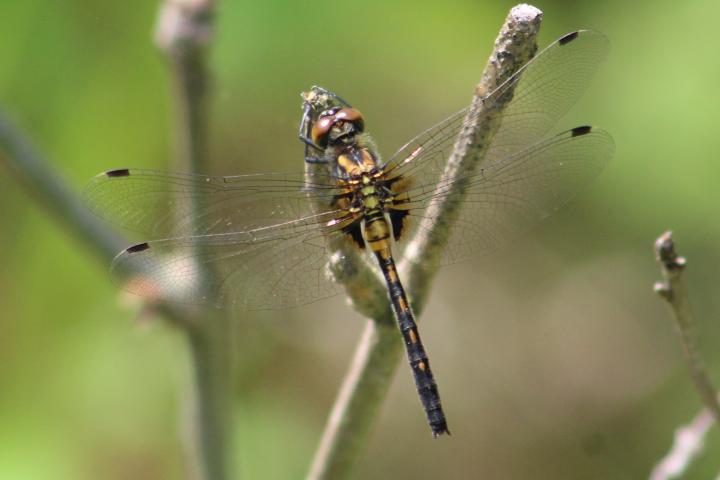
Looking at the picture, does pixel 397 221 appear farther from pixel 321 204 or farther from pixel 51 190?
pixel 51 190

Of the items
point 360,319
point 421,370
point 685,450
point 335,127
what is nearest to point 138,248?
point 335,127

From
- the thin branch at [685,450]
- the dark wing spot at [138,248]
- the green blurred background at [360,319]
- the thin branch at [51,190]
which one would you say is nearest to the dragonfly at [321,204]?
the dark wing spot at [138,248]

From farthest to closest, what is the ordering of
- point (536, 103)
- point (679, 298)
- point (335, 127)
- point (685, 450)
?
point (335, 127) → point (536, 103) → point (685, 450) → point (679, 298)

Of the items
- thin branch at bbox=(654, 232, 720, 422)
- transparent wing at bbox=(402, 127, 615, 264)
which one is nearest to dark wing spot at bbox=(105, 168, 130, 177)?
transparent wing at bbox=(402, 127, 615, 264)

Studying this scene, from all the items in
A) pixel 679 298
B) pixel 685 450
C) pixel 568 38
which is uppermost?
pixel 568 38

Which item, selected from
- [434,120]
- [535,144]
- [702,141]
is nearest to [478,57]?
[434,120]

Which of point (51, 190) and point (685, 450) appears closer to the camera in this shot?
point (685, 450)

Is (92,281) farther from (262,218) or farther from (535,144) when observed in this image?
(535,144)
